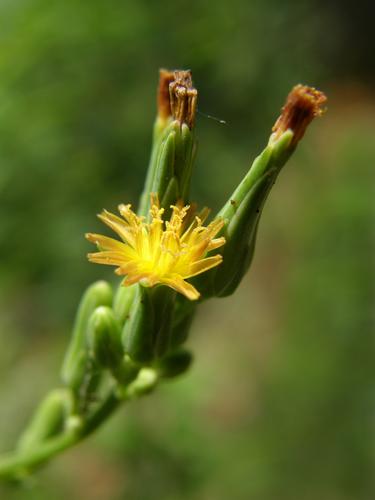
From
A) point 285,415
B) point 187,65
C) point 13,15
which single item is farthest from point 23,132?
point 285,415

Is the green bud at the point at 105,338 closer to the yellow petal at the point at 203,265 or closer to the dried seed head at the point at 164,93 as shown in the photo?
the yellow petal at the point at 203,265

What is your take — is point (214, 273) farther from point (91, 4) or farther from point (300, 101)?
point (91, 4)

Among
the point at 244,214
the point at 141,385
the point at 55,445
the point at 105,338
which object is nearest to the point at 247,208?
the point at 244,214

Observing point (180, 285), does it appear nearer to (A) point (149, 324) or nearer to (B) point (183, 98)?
(A) point (149, 324)

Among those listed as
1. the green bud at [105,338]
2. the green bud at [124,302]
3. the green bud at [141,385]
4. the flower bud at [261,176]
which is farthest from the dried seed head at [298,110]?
the green bud at [141,385]

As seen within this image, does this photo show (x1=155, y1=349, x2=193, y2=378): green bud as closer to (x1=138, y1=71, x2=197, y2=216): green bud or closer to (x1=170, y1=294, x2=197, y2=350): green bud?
(x1=170, y1=294, x2=197, y2=350): green bud

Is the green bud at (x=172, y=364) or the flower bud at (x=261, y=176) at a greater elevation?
the flower bud at (x=261, y=176)

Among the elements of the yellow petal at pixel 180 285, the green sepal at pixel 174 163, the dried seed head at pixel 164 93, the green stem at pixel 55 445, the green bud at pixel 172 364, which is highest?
the dried seed head at pixel 164 93
